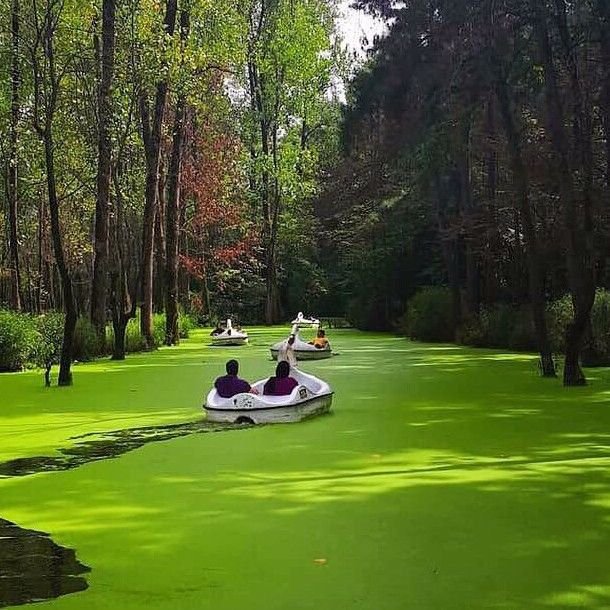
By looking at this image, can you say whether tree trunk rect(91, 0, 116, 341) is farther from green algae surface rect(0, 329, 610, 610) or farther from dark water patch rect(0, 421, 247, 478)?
dark water patch rect(0, 421, 247, 478)

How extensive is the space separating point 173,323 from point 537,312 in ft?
39.6

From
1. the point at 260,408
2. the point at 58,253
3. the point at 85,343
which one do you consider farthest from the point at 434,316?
the point at 260,408

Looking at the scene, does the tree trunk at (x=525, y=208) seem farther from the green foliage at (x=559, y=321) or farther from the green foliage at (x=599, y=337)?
the green foliage at (x=559, y=321)

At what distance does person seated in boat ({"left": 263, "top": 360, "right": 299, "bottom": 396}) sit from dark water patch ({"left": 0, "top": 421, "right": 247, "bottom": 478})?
72 cm

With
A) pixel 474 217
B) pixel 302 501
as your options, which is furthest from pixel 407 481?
pixel 474 217

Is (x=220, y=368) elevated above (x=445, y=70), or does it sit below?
below

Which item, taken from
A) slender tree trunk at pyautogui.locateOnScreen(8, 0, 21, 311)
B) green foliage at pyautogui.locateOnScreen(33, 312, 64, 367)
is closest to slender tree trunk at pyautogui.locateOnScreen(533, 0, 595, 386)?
slender tree trunk at pyautogui.locateOnScreen(8, 0, 21, 311)

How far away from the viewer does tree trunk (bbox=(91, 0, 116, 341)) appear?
14.5 meters

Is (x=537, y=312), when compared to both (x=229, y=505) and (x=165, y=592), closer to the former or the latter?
(x=229, y=505)

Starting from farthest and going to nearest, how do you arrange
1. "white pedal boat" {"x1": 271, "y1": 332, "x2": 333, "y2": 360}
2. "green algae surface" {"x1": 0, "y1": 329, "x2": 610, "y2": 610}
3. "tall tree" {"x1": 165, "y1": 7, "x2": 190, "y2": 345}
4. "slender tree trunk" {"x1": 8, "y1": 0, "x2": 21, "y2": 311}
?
"tall tree" {"x1": 165, "y1": 7, "x2": 190, "y2": 345}
"white pedal boat" {"x1": 271, "y1": 332, "x2": 333, "y2": 360}
"slender tree trunk" {"x1": 8, "y1": 0, "x2": 21, "y2": 311}
"green algae surface" {"x1": 0, "y1": 329, "x2": 610, "y2": 610}

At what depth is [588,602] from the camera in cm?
384

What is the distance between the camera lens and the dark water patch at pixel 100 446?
24.0 feet

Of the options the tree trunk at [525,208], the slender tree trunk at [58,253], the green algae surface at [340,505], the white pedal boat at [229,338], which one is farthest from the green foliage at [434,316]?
the green algae surface at [340,505]

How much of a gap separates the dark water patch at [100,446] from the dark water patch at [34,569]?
6.40ft
